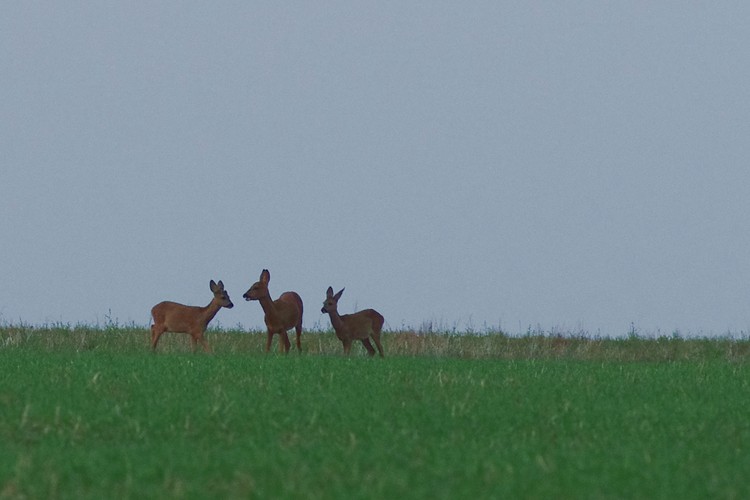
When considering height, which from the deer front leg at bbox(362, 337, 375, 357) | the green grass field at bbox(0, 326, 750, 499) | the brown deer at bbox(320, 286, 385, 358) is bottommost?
the green grass field at bbox(0, 326, 750, 499)

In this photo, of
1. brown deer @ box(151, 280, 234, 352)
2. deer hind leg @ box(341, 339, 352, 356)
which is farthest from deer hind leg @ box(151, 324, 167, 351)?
deer hind leg @ box(341, 339, 352, 356)

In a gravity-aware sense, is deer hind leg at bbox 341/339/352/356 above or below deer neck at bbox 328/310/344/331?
below

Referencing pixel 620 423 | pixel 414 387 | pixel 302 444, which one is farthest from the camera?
pixel 414 387

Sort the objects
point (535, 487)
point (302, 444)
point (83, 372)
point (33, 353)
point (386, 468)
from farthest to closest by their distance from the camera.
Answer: point (33, 353) → point (83, 372) → point (302, 444) → point (386, 468) → point (535, 487)

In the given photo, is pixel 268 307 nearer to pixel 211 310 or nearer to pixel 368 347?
pixel 211 310

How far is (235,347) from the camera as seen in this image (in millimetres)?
25797

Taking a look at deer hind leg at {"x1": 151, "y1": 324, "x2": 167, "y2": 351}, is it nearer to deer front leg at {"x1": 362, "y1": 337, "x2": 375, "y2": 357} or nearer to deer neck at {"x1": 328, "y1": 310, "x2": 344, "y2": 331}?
deer neck at {"x1": 328, "y1": 310, "x2": 344, "y2": 331}

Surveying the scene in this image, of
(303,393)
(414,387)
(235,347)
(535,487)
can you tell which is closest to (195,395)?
(303,393)

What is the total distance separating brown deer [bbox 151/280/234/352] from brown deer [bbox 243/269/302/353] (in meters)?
0.56

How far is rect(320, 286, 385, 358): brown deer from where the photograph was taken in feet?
77.8

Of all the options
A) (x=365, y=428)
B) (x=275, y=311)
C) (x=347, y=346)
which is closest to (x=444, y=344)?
(x=347, y=346)

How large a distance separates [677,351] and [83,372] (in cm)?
1582

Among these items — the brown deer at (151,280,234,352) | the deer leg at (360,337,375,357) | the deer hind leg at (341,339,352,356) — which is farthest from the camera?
the deer leg at (360,337,375,357)

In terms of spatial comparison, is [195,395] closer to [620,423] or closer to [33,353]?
[620,423]
